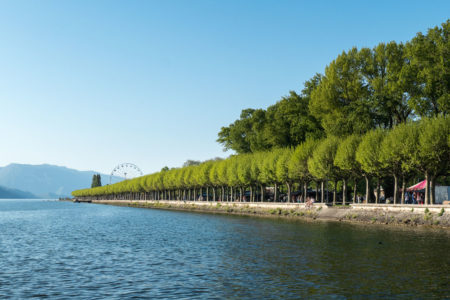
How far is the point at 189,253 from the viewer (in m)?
32.9

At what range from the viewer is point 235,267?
26578 millimetres

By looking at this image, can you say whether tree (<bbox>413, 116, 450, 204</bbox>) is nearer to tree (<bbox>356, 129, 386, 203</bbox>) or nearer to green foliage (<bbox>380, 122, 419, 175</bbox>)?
green foliage (<bbox>380, 122, 419, 175</bbox>)

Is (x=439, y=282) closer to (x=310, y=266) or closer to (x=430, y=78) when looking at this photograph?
(x=310, y=266)

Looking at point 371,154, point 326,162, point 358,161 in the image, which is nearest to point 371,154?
point 371,154

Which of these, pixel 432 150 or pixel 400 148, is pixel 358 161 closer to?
pixel 400 148

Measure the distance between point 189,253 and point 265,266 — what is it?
7.96 meters

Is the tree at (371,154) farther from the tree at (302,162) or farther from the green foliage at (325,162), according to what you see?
the tree at (302,162)

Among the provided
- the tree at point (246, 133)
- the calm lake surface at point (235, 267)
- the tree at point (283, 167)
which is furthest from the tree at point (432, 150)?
the tree at point (246, 133)

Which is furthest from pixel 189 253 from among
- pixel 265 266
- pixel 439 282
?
pixel 439 282

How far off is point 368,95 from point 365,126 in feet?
28.2

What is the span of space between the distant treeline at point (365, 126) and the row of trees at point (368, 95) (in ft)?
0.55

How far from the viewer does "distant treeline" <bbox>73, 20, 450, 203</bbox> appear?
58.4m

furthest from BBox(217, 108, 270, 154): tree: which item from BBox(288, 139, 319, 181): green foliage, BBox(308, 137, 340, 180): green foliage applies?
BBox(308, 137, 340, 180): green foliage

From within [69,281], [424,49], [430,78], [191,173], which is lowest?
[69,281]
